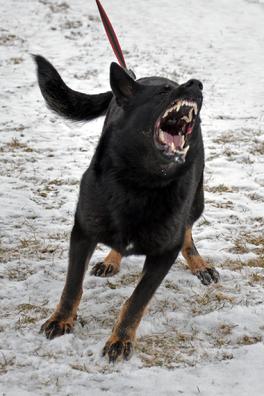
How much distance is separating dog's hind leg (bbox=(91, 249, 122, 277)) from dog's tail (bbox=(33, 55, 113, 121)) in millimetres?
1260

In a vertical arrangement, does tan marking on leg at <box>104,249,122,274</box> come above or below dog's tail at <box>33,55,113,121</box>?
below

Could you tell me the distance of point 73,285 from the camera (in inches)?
123

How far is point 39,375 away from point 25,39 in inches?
465

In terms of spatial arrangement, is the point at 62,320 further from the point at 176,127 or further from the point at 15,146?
the point at 15,146

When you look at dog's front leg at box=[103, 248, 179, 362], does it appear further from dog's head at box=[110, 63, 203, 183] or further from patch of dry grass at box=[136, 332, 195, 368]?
dog's head at box=[110, 63, 203, 183]

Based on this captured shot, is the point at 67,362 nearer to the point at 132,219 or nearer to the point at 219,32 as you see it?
the point at 132,219

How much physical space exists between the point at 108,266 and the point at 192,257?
2.44 feet

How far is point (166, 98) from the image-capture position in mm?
2691

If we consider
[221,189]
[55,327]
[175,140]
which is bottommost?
[221,189]

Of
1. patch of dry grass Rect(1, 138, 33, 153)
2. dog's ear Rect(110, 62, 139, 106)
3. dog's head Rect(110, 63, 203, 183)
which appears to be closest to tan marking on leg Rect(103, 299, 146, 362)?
dog's head Rect(110, 63, 203, 183)

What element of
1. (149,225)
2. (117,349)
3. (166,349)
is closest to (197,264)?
(166,349)

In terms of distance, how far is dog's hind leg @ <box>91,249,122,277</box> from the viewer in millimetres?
3928

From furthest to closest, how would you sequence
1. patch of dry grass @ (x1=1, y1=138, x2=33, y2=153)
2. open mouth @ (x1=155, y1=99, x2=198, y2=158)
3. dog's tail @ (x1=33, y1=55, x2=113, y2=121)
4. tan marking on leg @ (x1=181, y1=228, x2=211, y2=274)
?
patch of dry grass @ (x1=1, y1=138, x2=33, y2=153), tan marking on leg @ (x1=181, y1=228, x2=211, y2=274), dog's tail @ (x1=33, y1=55, x2=113, y2=121), open mouth @ (x1=155, y1=99, x2=198, y2=158)

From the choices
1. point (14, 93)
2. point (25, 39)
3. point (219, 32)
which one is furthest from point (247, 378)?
point (219, 32)
